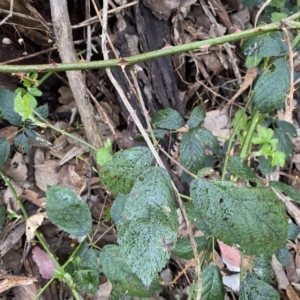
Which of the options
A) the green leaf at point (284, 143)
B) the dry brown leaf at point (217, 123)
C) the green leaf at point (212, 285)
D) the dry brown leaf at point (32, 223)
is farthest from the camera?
the dry brown leaf at point (217, 123)

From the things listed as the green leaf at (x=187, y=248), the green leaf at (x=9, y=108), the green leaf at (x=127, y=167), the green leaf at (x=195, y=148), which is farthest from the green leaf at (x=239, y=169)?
the green leaf at (x=9, y=108)

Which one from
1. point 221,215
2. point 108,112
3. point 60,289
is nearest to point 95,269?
point 60,289

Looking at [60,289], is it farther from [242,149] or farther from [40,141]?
[242,149]

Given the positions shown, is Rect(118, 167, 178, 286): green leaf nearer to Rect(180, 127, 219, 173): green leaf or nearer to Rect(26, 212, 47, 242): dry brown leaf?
Rect(180, 127, 219, 173): green leaf

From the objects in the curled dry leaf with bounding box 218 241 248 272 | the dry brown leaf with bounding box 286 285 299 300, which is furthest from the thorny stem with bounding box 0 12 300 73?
the dry brown leaf with bounding box 286 285 299 300

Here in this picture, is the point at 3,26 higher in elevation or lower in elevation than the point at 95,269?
higher

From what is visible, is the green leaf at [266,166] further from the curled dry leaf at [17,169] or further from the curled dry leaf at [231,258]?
the curled dry leaf at [17,169]
